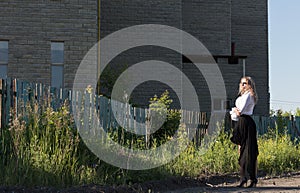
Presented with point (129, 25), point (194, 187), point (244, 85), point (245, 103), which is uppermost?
point (129, 25)

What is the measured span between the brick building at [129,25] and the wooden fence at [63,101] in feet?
13.2

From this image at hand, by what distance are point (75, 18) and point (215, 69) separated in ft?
29.1

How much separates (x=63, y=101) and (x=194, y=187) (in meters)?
3.99

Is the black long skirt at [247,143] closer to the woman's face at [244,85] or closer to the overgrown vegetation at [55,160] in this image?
the woman's face at [244,85]

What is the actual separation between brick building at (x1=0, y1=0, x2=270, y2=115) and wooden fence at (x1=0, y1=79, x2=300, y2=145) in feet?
13.2

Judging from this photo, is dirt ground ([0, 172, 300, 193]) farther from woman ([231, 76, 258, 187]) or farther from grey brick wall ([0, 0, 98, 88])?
grey brick wall ([0, 0, 98, 88])

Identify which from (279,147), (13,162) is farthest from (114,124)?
(13,162)

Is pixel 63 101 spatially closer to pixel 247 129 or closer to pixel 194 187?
pixel 194 187

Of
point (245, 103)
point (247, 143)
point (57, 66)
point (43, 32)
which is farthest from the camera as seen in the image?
point (57, 66)

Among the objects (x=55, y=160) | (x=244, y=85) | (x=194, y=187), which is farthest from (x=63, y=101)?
(x=244, y=85)

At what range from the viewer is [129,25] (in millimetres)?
23359

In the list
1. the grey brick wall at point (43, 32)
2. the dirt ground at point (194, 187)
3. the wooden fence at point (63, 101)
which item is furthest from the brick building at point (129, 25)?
the dirt ground at point (194, 187)

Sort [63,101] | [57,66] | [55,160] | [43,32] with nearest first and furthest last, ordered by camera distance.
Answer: [55,160]
[63,101]
[43,32]
[57,66]

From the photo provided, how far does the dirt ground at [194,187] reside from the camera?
9.13m
